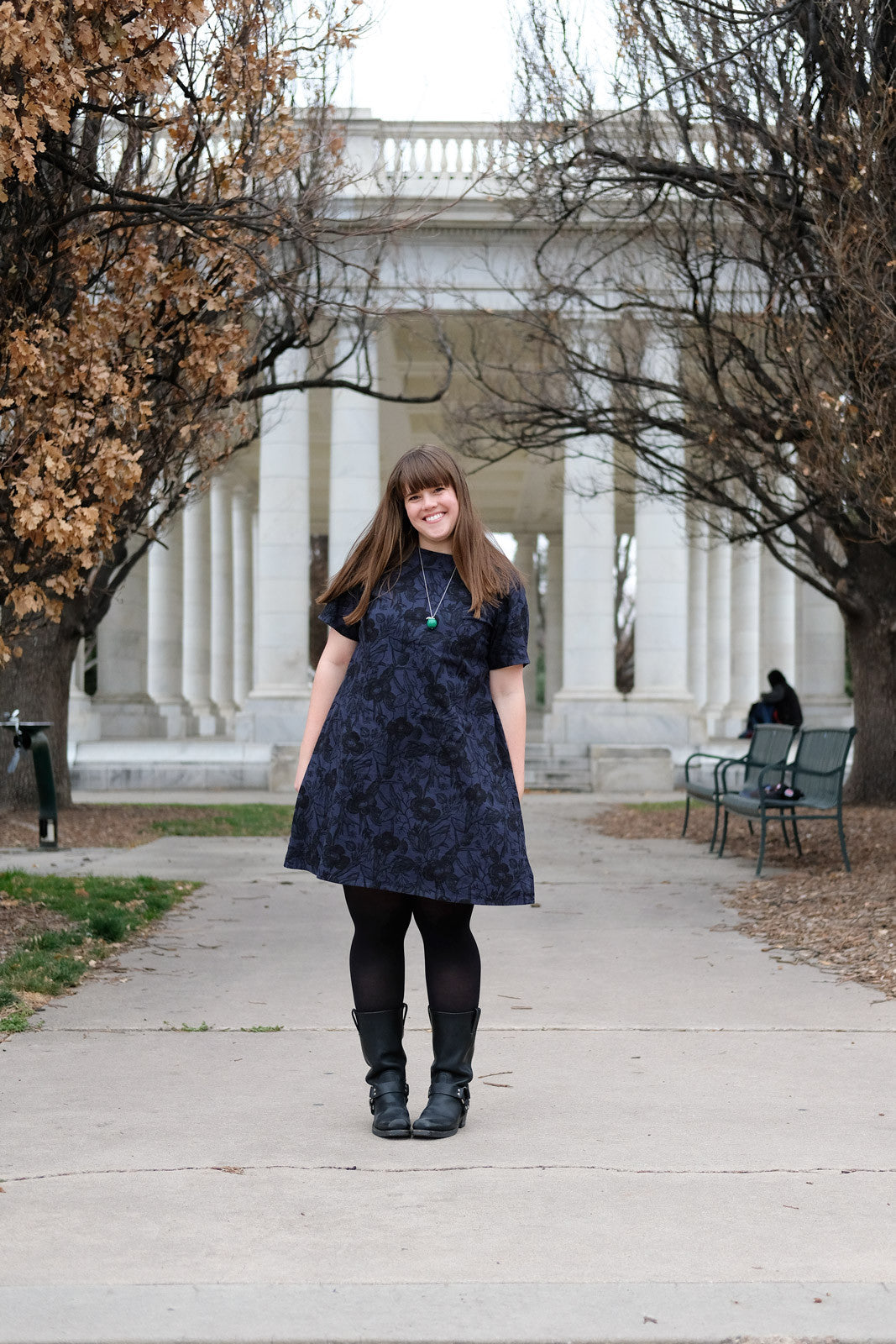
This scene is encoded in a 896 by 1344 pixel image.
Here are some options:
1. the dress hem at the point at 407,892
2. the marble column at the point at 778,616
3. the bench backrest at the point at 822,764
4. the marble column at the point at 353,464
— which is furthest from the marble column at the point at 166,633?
the dress hem at the point at 407,892

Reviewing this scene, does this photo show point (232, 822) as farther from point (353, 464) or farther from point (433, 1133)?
point (433, 1133)

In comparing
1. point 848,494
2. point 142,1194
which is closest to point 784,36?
point 848,494

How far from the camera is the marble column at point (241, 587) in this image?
45.2m

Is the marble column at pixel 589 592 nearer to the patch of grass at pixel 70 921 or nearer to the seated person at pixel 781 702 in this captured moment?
the seated person at pixel 781 702

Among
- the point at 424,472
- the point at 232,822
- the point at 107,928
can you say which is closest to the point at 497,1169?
the point at 424,472

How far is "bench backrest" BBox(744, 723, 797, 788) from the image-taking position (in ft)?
44.5

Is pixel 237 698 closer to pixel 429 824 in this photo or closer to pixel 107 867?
→ pixel 107 867

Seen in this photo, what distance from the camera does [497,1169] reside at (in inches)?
167

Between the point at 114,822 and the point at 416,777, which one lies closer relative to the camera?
the point at 416,777

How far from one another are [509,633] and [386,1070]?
1.40 metres

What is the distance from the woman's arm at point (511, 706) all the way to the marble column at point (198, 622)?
1347 inches

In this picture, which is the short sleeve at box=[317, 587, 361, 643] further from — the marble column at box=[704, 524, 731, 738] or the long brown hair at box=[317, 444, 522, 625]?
the marble column at box=[704, 524, 731, 738]

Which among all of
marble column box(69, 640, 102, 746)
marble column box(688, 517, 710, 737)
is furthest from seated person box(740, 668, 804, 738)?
marble column box(688, 517, 710, 737)

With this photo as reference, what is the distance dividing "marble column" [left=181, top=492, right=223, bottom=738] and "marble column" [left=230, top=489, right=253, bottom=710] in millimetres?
1756
